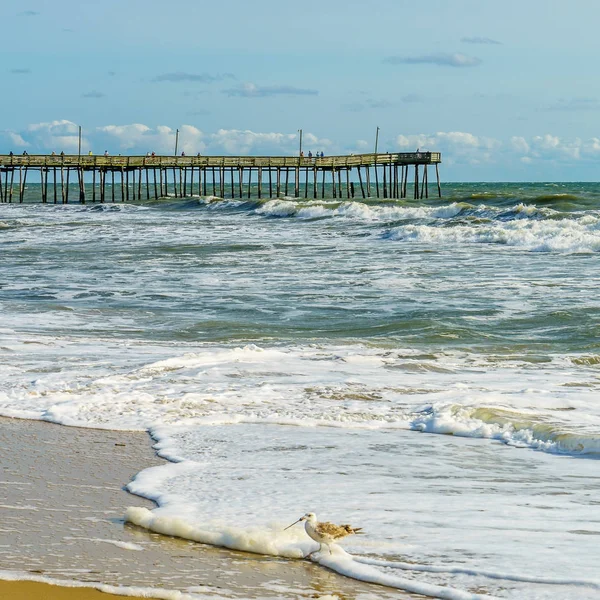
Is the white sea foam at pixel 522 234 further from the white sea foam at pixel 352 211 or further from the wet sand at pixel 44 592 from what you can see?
the wet sand at pixel 44 592

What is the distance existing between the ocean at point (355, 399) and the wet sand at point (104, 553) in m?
0.15

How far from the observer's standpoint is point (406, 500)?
19.2ft

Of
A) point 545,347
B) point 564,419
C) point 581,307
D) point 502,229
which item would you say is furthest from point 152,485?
point 502,229

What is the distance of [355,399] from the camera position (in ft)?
29.3

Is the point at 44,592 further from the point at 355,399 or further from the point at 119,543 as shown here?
the point at 355,399

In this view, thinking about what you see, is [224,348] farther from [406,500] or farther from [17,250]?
[17,250]

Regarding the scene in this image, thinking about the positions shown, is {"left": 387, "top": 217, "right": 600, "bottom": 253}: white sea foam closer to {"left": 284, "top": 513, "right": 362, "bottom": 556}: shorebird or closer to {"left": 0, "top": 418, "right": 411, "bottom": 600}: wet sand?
{"left": 0, "top": 418, "right": 411, "bottom": 600}: wet sand

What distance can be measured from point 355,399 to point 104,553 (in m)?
4.39

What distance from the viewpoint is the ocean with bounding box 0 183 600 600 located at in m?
5.16

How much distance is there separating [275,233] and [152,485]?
31.7m

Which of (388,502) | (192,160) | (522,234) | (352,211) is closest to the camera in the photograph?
(388,502)

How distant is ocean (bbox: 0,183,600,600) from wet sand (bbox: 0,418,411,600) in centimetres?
15

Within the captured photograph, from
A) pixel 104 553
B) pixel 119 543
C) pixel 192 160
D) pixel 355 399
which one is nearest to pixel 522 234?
pixel 355 399

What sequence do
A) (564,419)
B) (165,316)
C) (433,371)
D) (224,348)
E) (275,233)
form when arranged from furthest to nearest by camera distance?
(275,233) < (165,316) < (224,348) < (433,371) < (564,419)
